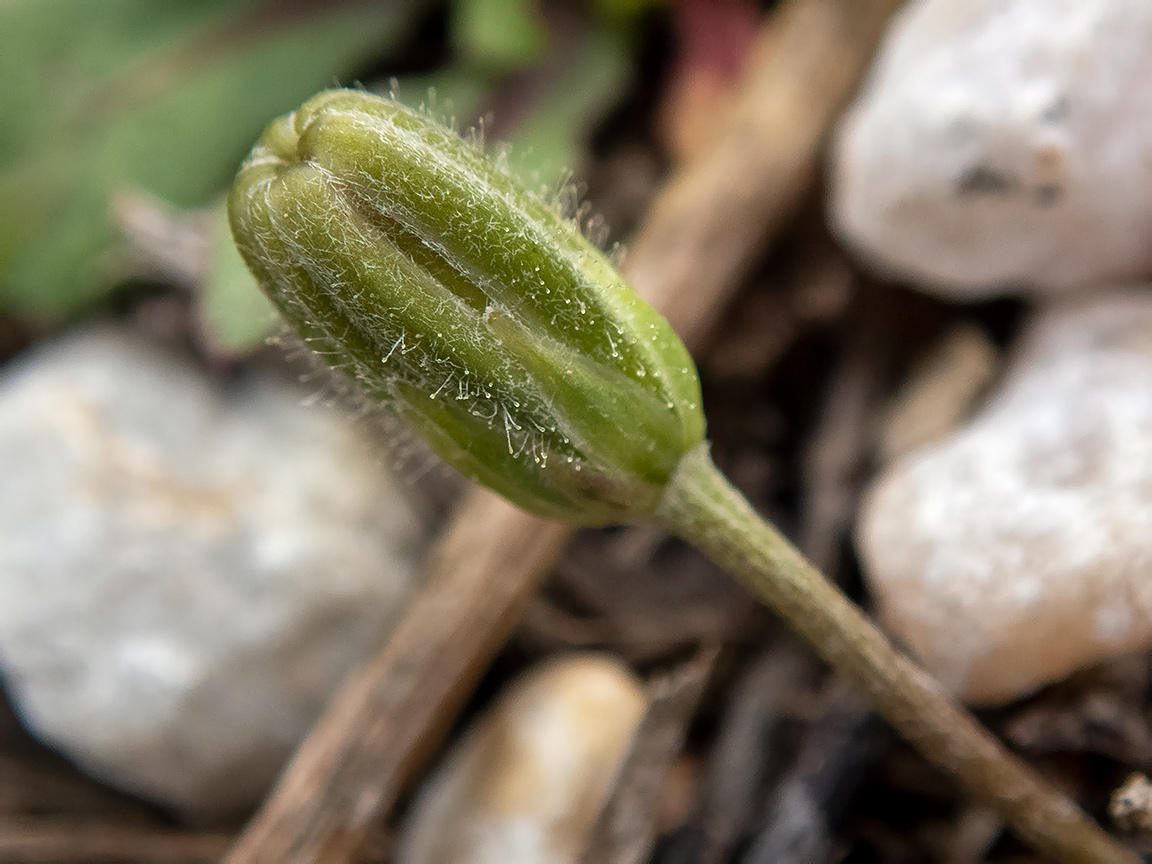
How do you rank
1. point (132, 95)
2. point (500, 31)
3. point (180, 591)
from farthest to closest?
1. point (132, 95)
2. point (500, 31)
3. point (180, 591)

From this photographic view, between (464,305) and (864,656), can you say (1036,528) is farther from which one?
(464,305)

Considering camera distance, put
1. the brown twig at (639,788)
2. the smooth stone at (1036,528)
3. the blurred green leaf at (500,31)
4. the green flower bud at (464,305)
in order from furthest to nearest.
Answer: the blurred green leaf at (500,31), the brown twig at (639,788), the smooth stone at (1036,528), the green flower bud at (464,305)

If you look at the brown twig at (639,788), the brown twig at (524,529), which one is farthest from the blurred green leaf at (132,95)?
the brown twig at (639,788)

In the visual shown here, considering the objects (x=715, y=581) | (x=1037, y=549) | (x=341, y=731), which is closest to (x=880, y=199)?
(x=1037, y=549)

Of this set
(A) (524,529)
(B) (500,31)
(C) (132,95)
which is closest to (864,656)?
(A) (524,529)

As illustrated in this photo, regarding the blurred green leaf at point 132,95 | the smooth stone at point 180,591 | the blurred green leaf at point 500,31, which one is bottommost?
the smooth stone at point 180,591

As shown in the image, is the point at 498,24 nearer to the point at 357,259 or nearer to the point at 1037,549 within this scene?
the point at 357,259

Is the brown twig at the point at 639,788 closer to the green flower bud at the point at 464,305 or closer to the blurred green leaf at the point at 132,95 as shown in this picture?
the green flower bud at the point at 464,305
